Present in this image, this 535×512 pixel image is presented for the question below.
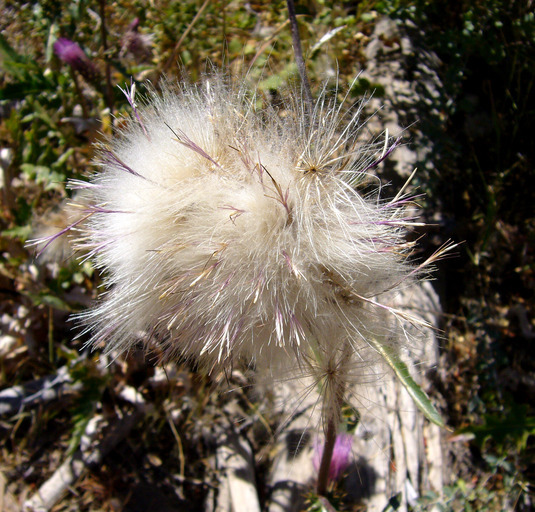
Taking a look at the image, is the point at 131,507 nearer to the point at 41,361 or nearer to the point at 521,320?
the point at 41,361

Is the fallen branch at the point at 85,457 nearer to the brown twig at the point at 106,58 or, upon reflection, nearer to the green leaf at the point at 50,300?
the green leaf at the point at 50,300

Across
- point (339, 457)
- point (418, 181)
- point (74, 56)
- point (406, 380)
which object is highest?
point (74, 56)

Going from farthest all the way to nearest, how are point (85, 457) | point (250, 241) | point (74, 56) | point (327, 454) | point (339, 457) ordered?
1. point (85, 457)
2. point (74, 56)
3. point (339, 457)
4. point (327, 454)
5. point (250, 241)

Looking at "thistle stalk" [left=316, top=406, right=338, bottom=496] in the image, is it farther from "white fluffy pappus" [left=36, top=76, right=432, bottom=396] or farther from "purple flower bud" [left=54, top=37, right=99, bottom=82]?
"purple flower bud" [left=54, top=37, right=99, bottom=82]

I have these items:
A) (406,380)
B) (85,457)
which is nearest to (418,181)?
(406,380)

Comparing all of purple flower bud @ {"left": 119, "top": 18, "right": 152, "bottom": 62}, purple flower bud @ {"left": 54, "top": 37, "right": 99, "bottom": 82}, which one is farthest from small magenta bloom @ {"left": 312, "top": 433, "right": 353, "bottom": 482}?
purple flower bud @ {"left": 119, "top": 18, "right": 152, "bottom": 62}

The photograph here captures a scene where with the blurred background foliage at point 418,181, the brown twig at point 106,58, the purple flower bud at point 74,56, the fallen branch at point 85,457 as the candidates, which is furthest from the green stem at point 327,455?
the purple flower bud at point 74,56

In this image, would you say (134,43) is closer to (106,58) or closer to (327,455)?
(106,58)
